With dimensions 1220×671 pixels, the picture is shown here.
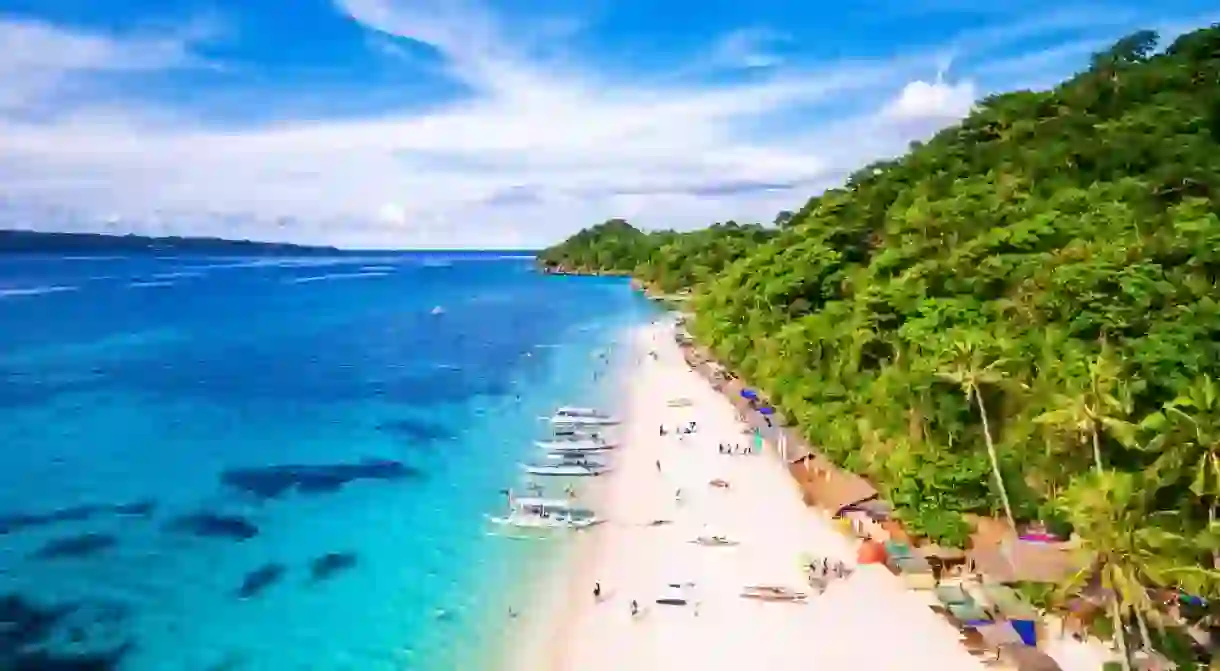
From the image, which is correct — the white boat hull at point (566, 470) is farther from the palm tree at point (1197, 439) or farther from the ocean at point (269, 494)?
the palm tree at point (1197, 439)

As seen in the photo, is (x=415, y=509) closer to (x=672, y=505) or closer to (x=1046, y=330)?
(x=672, y=505)

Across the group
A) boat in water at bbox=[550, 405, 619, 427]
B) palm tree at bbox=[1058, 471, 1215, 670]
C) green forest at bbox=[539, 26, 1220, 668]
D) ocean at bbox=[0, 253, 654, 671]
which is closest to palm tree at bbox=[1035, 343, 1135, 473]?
green forest at bbox=[539, 26, 1220, 668]

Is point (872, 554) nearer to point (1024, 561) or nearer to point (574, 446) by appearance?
point (1024, 561)

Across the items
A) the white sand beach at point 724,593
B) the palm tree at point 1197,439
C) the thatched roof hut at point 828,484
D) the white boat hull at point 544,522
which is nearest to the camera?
the palm tree at point 1197,439

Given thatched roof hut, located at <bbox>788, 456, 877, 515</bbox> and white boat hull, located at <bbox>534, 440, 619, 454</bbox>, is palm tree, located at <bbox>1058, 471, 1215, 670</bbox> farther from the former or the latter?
white boat hull, located at <bbox>534, 440, 619, 454</bbox>

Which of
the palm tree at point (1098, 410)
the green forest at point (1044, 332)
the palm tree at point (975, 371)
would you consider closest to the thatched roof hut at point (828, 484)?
the green forest at point (1044, 332)

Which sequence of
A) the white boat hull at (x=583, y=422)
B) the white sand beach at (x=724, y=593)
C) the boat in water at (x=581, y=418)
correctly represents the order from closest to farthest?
1. the white sand beach at (x=724, y=593)
2. the white boat hull at (x=583, y=422)
3. the boat in water at (x=581, y=418)

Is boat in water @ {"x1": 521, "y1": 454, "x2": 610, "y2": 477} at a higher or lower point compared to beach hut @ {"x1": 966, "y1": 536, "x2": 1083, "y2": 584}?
lower

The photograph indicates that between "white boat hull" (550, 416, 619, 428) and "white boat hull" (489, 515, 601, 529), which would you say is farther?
"white boat hull" (550, 416, 619, 428)
